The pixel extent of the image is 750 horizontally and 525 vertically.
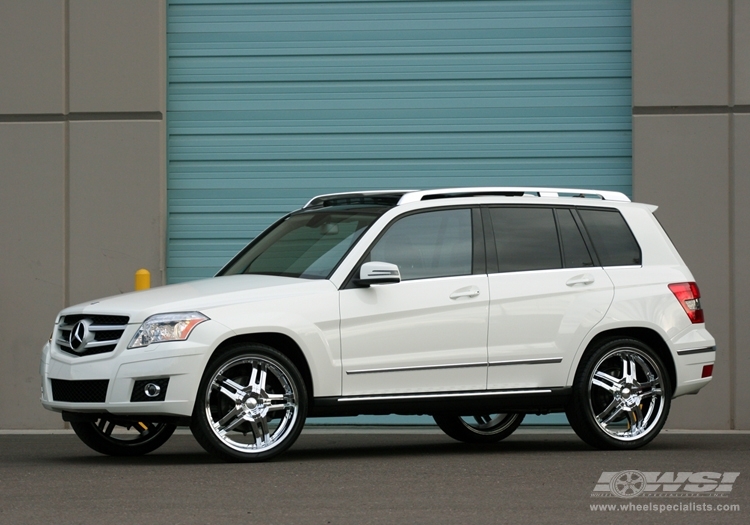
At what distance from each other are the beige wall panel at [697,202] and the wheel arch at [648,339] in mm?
3436

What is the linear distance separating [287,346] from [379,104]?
5.49 m

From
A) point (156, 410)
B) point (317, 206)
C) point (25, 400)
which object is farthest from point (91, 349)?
point (25, 400)

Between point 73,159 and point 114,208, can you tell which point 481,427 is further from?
point 73,159

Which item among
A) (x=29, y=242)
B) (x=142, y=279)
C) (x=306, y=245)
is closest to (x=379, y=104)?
(x=142, y=279)

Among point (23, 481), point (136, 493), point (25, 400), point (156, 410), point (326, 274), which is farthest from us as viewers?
point (25, 400)

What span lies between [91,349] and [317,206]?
7.49 ft

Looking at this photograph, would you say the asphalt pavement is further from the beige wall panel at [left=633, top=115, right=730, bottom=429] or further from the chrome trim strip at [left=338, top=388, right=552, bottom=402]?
the beige wall panel at [left=633, top=115, right=730, bottom=429]

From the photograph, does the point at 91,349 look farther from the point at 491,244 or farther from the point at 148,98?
the point at 148,98

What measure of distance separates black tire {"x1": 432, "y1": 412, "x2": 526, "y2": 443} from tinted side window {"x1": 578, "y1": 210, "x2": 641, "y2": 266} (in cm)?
160

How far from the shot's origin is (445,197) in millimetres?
9453

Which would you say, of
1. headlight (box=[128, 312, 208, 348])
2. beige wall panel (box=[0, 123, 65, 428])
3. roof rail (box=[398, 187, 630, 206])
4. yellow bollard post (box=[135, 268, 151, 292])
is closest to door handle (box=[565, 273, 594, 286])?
roof rail (box=[398, 187, 630, 206])

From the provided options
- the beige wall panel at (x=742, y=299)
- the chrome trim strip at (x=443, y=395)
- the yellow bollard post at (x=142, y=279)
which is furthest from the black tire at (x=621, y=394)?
the yellow bollard post at (x=142, y=279)

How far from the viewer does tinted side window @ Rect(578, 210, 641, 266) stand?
31.8 feet

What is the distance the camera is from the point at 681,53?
13.2 m
